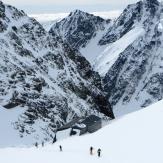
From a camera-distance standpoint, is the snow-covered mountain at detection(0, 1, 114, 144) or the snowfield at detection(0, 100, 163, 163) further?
the snow-covered mountain at detection(0, 1, 114, 144)

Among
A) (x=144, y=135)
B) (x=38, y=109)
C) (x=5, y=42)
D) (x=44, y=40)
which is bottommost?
(x=144, y=135)

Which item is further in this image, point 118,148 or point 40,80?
point 40,80

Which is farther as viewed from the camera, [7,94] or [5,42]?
[5,42]

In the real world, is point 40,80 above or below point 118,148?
above

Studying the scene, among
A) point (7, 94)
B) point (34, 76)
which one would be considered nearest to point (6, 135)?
point (7, 94)

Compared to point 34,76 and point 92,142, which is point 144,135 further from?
point 34,76

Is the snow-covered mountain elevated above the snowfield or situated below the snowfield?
above
